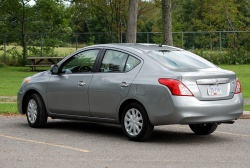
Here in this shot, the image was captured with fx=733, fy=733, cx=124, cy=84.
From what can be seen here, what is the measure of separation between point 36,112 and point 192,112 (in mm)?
3594

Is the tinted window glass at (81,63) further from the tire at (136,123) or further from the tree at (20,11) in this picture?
the tree at (20,11)

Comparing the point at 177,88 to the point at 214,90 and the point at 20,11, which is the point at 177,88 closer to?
the point at 214,90

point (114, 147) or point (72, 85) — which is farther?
point (72, 85)

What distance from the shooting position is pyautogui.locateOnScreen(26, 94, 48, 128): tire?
1337 cm

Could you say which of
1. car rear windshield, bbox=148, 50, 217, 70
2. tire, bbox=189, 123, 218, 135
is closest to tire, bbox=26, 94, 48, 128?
car rear windshield, bbox=148, 50, 217, 70

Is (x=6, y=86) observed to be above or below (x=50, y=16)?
below

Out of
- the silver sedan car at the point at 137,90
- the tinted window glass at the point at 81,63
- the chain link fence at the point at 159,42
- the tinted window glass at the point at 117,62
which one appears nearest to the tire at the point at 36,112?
the silver sedan car at the point at 137,90

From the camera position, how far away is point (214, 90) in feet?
37.3

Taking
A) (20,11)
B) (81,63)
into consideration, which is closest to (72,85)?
(81,63)

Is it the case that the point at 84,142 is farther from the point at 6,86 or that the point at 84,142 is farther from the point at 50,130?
the point at 6,86

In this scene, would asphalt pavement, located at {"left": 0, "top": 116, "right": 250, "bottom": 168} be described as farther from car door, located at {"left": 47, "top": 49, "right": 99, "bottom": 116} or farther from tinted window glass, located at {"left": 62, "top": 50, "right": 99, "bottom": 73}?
tinted window glass, located at {"left": 62, "top": 50, "right": 99, "bottom": 73}

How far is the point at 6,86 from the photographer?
26.2m

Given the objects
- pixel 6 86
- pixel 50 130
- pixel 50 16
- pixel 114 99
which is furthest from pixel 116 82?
pixel 50 16

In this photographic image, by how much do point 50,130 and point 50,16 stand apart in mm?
31813
